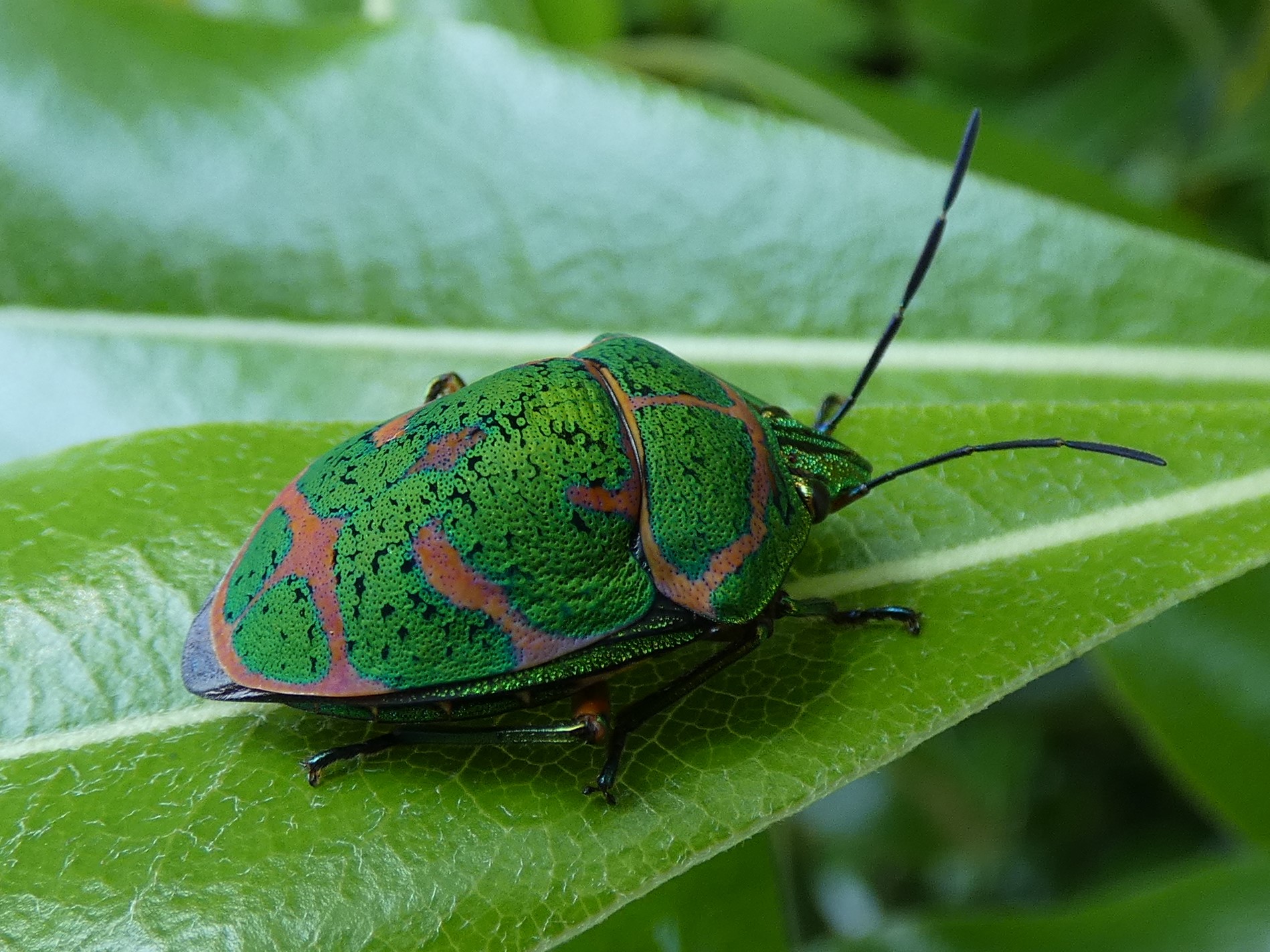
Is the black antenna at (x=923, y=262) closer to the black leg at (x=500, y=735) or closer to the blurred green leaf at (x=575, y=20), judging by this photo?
the black leg at (x=500, y=735)

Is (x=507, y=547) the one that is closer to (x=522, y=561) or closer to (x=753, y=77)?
(x=522, y=561)

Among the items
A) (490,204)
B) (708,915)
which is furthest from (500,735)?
(490,204)

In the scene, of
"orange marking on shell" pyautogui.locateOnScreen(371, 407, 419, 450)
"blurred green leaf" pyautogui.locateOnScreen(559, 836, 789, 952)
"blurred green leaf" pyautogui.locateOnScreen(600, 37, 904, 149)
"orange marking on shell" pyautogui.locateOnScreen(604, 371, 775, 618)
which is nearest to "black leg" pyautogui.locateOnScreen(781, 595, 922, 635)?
"orange marking on shell" pyautogui.locateOnScreen(604, 371, 775, 618)

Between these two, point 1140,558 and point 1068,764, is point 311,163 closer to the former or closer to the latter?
point 1140,558

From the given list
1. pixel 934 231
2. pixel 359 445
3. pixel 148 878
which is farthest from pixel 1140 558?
pixel 148 878

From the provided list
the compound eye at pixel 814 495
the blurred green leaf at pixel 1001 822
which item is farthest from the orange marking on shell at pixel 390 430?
the blurred green leaf at pixel 1001 822

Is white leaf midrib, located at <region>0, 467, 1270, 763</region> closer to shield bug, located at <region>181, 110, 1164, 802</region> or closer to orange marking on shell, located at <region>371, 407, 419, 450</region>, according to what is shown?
shield bug, located at <region>181, 110, 1164, 802</region>
